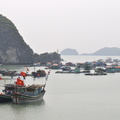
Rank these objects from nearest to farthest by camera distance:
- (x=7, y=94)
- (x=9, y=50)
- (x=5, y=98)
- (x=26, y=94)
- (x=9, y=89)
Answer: (x=5, y=98)
(x=26, y=94)
(x=7, y=94)
(x=9, y=89)
(x=9, y=50)

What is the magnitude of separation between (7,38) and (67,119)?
162806 mm

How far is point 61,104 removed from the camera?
48344 millimetres

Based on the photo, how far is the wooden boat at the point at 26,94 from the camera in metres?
46.2

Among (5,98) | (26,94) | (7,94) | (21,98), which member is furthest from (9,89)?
(21,98)

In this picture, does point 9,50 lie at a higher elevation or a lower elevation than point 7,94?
higher

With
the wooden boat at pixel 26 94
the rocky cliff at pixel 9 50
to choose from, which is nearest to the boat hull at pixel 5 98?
the wooden boat at pixel 26 94

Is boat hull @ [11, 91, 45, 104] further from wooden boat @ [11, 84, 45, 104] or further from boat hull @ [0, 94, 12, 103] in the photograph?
boat hull @ [0, 94, 12, 103]

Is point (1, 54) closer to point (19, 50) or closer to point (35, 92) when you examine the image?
point (19, 50)

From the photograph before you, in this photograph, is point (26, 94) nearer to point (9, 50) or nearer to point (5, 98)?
point (5, 98)

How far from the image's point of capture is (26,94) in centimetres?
4784

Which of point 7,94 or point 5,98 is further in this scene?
point 7,94

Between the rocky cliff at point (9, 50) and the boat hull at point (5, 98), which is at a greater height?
the rocky cliff at point (9, 50)

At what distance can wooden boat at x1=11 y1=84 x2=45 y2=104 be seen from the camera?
46219mm

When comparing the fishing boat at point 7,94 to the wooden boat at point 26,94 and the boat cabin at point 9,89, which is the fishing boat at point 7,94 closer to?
the boat cabin at point 9,89
